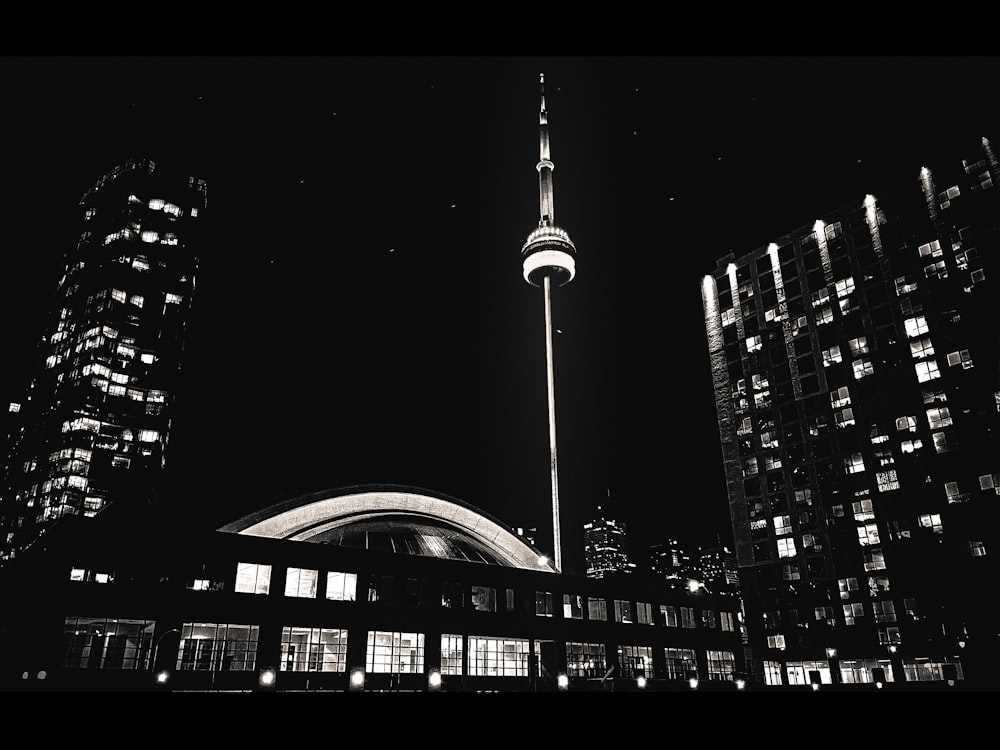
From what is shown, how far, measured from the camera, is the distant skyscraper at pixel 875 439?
9200cm

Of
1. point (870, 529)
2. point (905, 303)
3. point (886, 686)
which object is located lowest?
point (886, 686)

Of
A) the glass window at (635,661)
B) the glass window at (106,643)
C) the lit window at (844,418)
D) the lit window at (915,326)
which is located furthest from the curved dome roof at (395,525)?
the lit window at (915,326)

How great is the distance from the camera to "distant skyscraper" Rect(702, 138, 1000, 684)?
92.0 metres

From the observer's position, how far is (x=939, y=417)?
9788 centimetres

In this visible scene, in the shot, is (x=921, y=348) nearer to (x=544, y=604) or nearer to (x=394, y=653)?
(x=544, y=604)

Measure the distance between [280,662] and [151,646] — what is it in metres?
9.91

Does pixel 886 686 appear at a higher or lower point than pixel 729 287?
lower

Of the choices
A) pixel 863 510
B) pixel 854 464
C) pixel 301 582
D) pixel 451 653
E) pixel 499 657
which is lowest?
pixel 499 657

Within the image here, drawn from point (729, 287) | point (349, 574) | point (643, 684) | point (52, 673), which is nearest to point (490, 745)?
point (52, 673)

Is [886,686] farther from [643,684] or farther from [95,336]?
[95,336]

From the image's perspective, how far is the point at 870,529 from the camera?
3974 inches

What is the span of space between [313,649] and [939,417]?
297 feet

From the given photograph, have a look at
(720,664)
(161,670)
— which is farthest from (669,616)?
(161,670)

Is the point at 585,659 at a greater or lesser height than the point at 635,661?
greater
